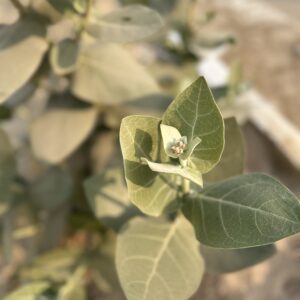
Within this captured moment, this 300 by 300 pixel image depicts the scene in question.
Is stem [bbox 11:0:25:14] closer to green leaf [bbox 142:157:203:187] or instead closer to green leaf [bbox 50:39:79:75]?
green leaf [bbox 50:39:79:75]

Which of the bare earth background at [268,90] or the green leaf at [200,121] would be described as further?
the bare earth background at [268,90]

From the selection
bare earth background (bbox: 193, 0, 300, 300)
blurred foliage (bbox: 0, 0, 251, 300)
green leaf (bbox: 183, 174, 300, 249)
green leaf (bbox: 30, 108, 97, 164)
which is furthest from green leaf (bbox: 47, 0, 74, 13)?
bare earth background (bbox: 193, 0, 300, 300)

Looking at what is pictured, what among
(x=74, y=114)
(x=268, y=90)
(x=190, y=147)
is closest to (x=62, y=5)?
(x=74, y=114)

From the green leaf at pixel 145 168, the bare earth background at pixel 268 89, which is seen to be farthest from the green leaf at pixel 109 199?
the bare earth background at pixel 268 89

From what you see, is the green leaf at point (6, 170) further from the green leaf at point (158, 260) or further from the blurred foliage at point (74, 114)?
the green leaf at point (158, 260)

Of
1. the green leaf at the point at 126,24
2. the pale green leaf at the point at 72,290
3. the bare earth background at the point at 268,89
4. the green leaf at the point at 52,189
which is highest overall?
the green leaf at the point at 126,24
